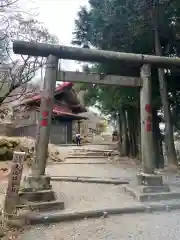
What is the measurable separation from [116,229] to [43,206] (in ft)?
4.84

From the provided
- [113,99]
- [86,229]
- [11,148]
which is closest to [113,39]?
[113,99]

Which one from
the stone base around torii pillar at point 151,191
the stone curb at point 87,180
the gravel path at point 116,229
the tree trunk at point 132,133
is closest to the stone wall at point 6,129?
the tree trunk at point 132,133

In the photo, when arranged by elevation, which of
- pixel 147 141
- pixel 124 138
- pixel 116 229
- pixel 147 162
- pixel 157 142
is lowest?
pixel 116 229

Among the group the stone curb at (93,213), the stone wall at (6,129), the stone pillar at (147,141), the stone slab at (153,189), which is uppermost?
the stone wall at (6,129)

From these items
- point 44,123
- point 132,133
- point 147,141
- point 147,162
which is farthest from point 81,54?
point 132,133

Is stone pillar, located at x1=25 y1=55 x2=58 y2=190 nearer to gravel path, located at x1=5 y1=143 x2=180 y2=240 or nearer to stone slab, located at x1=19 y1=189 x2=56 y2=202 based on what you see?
stone slab, located at x1=19 y1=189 x2=56 y2=202

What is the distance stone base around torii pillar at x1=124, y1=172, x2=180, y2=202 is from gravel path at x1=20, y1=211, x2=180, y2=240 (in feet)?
2.68

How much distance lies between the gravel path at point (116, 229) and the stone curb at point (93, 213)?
142mm

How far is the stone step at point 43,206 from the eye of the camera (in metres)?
4.84

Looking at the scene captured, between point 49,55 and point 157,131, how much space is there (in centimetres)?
807

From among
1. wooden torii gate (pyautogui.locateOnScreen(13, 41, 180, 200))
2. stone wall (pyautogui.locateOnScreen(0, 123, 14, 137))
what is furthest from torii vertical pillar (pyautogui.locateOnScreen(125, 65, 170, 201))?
stone wall (pyautogui.locateOnScreen(0, 123, 14, 137))

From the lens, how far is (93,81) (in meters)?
6.29

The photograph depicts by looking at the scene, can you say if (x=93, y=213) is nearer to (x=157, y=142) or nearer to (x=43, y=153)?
(x=43, y=153)

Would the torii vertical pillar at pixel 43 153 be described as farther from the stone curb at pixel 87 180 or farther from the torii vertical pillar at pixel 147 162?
the stone curb at pixel 87 180
